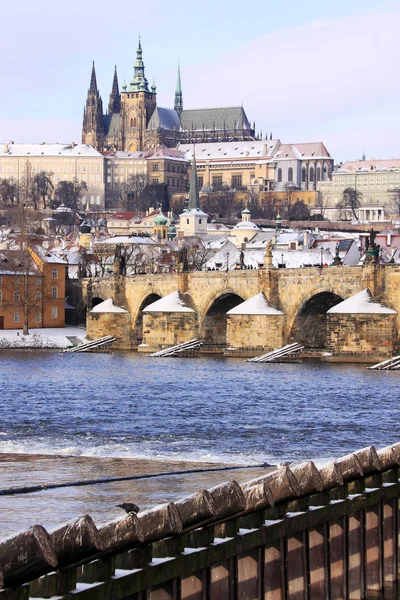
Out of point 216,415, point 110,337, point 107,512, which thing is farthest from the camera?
point 110,337

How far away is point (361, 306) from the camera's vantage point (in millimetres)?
61719

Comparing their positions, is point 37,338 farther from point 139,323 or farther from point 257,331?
point 257,331

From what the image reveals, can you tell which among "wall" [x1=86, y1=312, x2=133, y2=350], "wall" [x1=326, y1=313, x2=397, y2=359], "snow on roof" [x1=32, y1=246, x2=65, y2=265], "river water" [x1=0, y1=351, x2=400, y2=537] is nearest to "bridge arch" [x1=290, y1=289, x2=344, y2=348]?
"wall" [x1=326, y1=313, x2=397, y2=359]

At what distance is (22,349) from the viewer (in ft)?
253

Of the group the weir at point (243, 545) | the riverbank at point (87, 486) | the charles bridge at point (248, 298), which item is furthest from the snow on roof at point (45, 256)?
the weir at point (243, 545)

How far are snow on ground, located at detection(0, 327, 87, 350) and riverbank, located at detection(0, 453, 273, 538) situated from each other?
51614 mm

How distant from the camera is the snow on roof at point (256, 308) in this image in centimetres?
6750

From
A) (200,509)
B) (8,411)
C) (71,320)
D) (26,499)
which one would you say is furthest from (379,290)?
(200,509)

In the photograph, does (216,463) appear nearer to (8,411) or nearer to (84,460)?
(84,460)

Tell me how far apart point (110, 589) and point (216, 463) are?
13.3 meters

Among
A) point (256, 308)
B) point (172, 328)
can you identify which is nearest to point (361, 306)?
point (256, 308)

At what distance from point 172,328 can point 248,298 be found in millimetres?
5240

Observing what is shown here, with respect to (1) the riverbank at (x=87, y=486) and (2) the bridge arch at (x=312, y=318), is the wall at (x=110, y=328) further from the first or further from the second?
(1) the riverbank at (x=87, y=486)

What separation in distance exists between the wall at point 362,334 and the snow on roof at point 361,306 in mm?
188
